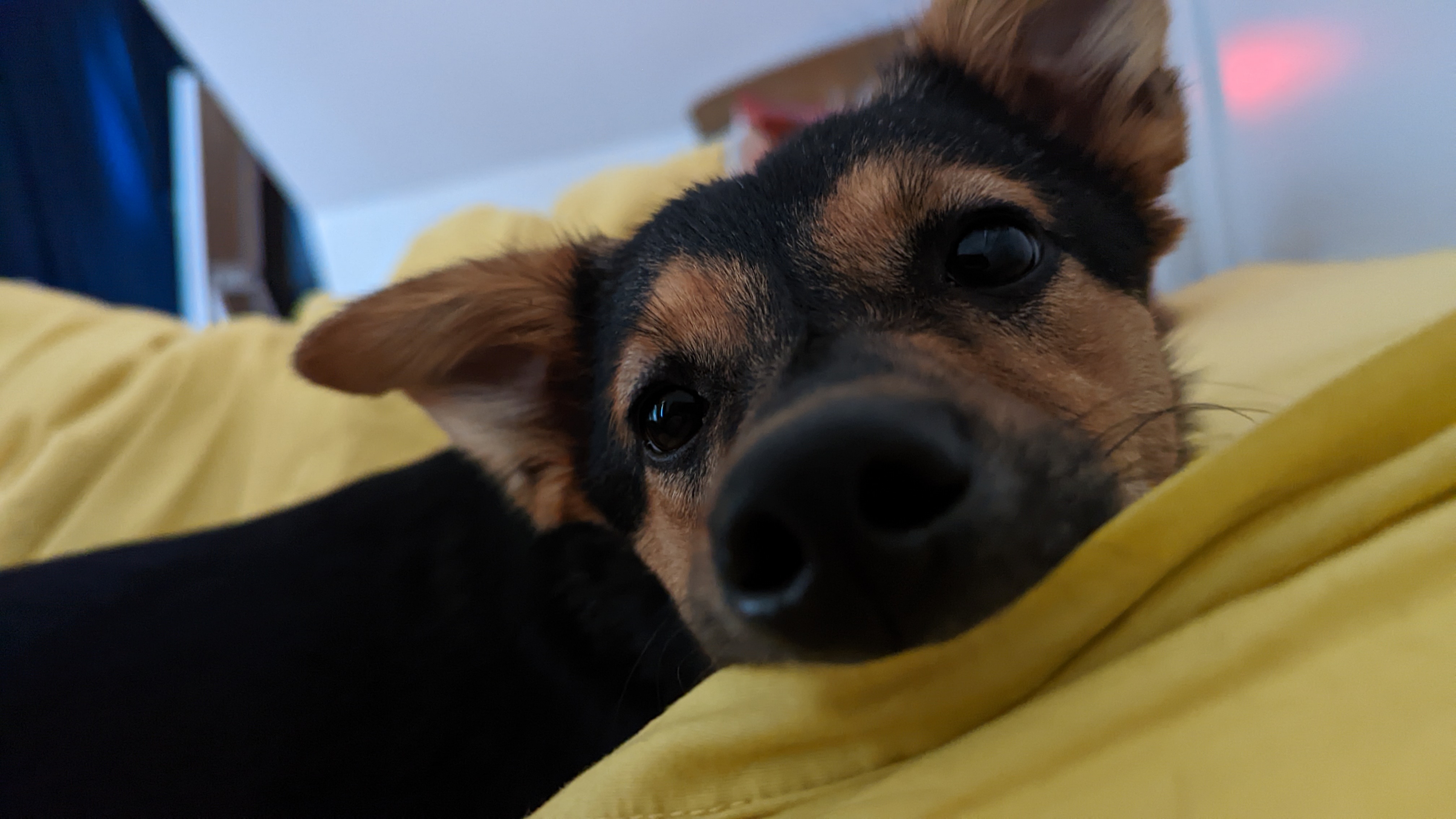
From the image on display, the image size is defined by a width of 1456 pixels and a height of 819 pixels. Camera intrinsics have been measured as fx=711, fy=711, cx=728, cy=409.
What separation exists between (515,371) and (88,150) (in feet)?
16.1

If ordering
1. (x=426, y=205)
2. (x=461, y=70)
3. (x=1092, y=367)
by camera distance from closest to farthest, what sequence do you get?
(x=1092, y=367), (x=461, y=70), (x=426, y=205)

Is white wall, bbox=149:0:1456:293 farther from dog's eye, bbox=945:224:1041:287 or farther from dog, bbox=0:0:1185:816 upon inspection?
dog's eye, bbox=945:224:1041:287

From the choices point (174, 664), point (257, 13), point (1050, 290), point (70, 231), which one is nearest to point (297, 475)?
point (174, 664)

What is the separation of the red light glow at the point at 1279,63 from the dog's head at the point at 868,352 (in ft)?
3.17

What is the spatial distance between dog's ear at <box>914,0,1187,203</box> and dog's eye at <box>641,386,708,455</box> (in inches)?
37.5

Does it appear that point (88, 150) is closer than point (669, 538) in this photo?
No

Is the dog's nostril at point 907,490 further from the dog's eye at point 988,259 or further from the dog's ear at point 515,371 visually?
the dog's ear at point 515,371

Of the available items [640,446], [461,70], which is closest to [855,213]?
[640,446]

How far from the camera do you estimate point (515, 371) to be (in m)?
1.76

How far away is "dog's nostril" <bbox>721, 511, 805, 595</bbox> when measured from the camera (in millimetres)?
758

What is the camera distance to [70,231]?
4.38 meters

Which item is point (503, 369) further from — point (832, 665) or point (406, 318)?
point (832, 665)

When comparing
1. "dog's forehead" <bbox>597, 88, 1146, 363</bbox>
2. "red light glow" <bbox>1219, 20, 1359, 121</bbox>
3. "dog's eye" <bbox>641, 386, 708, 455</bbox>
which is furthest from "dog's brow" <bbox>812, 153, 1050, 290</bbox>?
"red light glow" <bbox>1219, 20, 1359, 121</bbox>

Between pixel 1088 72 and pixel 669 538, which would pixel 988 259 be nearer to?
pixel 1088 72
